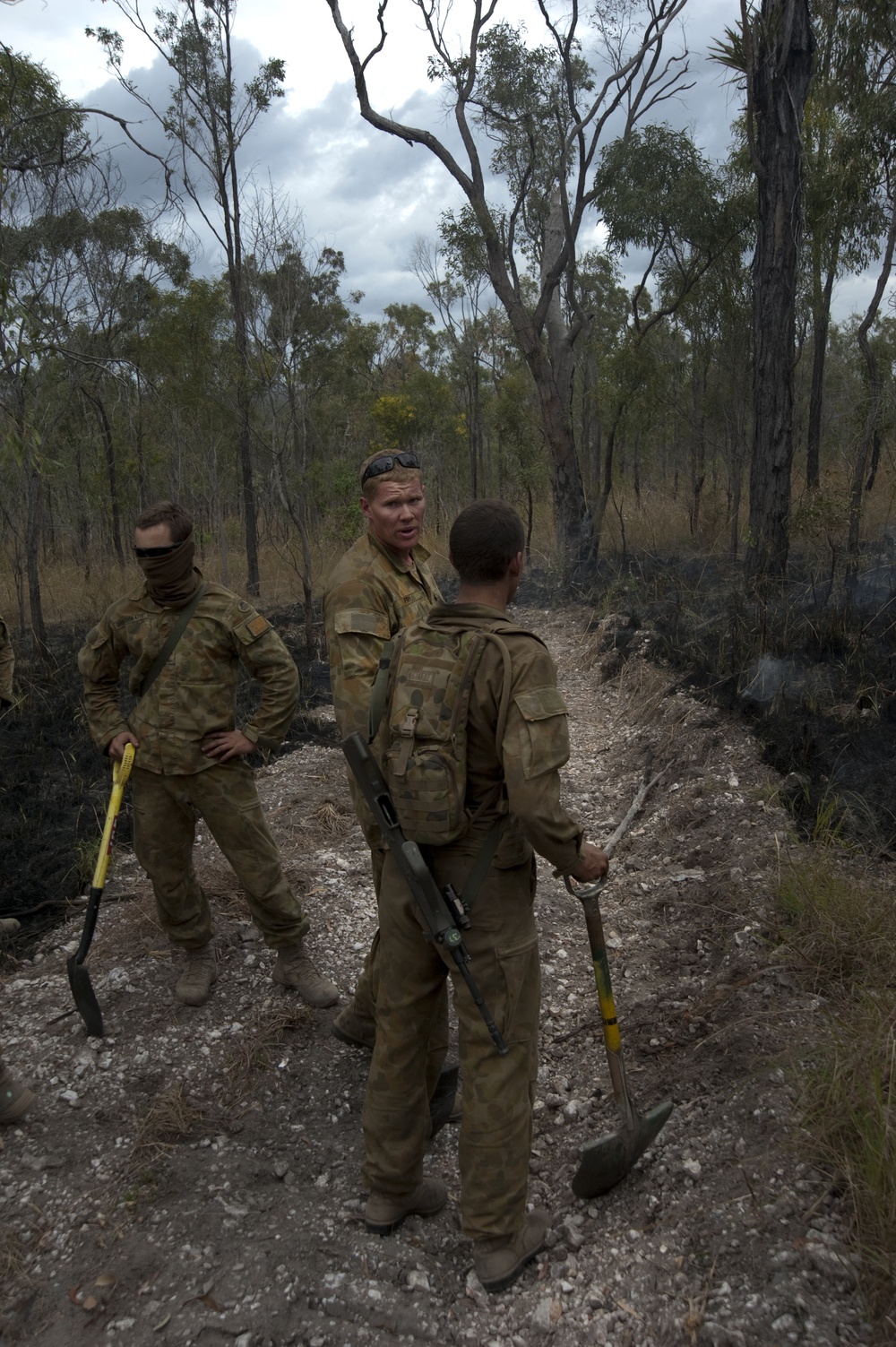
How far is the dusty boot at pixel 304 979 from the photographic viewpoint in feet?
11.8

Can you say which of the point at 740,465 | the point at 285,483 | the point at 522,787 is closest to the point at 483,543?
the point at 522,787

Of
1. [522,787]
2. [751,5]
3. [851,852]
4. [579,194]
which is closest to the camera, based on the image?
[522,787]

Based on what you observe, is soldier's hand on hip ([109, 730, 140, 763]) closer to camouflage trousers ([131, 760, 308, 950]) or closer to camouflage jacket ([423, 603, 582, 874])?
camouflage trousers ([131, 760, 308, 950])

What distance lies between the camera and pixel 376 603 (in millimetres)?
2904

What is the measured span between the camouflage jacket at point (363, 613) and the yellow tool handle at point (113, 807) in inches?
39.8

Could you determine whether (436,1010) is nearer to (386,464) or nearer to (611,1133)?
(611,1133)

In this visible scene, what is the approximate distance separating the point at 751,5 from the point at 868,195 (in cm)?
669

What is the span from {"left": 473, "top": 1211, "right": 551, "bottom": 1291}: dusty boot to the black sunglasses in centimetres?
222

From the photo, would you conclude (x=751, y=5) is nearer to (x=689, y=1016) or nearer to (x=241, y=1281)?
(x=689, y=1016)

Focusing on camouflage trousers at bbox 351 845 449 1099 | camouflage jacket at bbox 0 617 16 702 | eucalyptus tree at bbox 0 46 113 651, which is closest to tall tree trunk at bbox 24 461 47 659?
eucalyptus tree at bbox 0 46 113 651

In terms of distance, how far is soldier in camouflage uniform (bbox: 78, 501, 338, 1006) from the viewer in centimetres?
337

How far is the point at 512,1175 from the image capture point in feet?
7.43

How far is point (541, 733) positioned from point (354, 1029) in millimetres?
1804

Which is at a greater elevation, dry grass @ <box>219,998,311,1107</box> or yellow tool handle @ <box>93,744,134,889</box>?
yellow tool handle @ <box>93,744,134,889</box>
